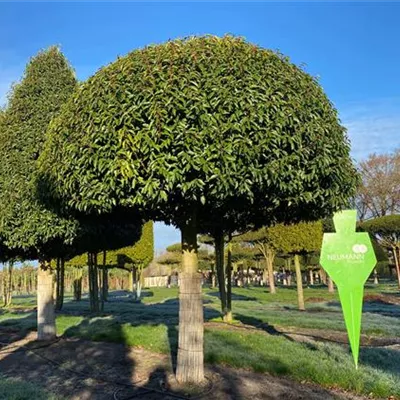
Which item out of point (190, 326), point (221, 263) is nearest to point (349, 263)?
point (190, 326)

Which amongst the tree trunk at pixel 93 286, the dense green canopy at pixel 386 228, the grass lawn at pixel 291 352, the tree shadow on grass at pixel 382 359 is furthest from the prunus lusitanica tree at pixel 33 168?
the dense green canopy at pixel 386 228

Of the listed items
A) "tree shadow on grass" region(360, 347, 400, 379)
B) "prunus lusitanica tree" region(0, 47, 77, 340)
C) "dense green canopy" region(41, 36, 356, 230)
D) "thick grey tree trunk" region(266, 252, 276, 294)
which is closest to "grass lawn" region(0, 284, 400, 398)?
"tree shadow on grass" region(360, 347, 400, 379)

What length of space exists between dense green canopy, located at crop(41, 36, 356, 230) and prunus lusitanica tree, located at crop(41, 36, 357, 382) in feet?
0.04

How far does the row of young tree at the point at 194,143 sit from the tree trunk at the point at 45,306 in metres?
3.80

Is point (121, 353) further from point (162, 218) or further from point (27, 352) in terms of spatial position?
point (162, 218)

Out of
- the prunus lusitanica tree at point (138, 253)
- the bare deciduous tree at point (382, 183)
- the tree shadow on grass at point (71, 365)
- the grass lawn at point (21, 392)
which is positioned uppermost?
the bare deciduous tree at point (382, 183)

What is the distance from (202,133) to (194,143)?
142 millimetres

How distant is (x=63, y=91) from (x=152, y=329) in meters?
5.97

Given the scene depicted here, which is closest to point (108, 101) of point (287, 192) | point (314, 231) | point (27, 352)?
point (287, 192)

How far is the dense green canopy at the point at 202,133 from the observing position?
4727 mm

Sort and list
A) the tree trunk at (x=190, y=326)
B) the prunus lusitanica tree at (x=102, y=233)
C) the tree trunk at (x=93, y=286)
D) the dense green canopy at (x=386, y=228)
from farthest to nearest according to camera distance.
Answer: the dense green canopy at (x=386, y=228)
the tree trunk at (x=93, y=286)
the prunus lusitanica tree at (x=102, y=233)
the tree trunk at (x=190, y=326)

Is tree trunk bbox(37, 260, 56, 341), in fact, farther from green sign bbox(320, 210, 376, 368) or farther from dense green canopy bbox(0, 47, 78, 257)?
green sign bbox(320, 210, 376, 368)

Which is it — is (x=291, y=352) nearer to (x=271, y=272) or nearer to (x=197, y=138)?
(x=197, y=138)

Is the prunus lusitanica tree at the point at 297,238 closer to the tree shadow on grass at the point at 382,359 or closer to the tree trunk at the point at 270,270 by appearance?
the tree shadow on grass at the point at 382,359
